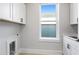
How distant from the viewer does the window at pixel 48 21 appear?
122 inches

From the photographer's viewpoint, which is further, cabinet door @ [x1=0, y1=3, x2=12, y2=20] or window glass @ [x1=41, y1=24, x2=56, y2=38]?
window glass @ [x1=41, y1=24, x2=56, y2=38]

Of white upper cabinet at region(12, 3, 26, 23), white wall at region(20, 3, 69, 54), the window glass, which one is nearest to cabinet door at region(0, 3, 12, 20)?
white upper cabinet at region(12, 3, 26, 23)

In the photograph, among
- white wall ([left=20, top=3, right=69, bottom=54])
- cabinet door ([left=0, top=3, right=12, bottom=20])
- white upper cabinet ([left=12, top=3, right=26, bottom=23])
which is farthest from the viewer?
white wall ([left=20, top=3, right=69, bottom=54])

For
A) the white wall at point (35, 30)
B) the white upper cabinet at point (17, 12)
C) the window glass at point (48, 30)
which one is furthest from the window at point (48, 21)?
the white upper cabinet at point (17, 12)

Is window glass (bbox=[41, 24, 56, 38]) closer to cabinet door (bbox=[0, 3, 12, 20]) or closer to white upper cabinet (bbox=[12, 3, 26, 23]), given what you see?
white upper cabinet (bbox=[12, 3, 26, 23])

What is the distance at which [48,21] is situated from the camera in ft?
10.2

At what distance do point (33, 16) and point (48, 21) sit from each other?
0.43m

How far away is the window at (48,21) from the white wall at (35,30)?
14 cm

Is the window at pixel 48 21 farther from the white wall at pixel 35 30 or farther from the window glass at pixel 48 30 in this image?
the white wall at pixel 35 30

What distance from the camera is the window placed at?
3.11 m

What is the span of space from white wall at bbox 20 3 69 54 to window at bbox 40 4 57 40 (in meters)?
0.14

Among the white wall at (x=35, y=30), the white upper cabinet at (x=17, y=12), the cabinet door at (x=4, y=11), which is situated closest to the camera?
the cabinet door at (x=4, y=11)

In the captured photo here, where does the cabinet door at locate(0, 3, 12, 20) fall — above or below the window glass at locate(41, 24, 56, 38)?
above
